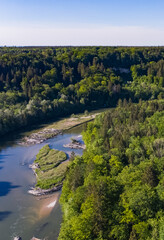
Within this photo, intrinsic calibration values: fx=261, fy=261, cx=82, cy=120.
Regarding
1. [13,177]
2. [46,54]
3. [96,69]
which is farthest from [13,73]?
[13,177]

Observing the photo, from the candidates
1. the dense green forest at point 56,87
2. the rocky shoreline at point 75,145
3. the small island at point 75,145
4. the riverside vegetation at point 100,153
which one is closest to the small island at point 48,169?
the riverside vegetation at point 100,153

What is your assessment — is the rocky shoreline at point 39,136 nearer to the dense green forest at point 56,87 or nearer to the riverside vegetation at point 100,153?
the riverside vegetation at point 100,153

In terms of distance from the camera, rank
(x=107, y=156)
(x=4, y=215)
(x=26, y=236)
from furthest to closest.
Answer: (x=107, y=156), (x=4, y=215), (x=26, y=236)

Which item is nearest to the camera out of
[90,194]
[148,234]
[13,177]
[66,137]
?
[148,234]


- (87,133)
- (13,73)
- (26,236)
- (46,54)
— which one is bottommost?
(26,236)

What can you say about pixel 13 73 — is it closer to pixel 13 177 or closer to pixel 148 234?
pixel 13 177

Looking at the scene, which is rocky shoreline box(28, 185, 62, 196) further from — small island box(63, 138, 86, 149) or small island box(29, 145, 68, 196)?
small island box(63, 138, 86, 149)

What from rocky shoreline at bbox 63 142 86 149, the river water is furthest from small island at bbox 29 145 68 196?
rocky shoreline at bbox 63 142 86 149

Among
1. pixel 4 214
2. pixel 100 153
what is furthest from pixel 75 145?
pixel 4 214
